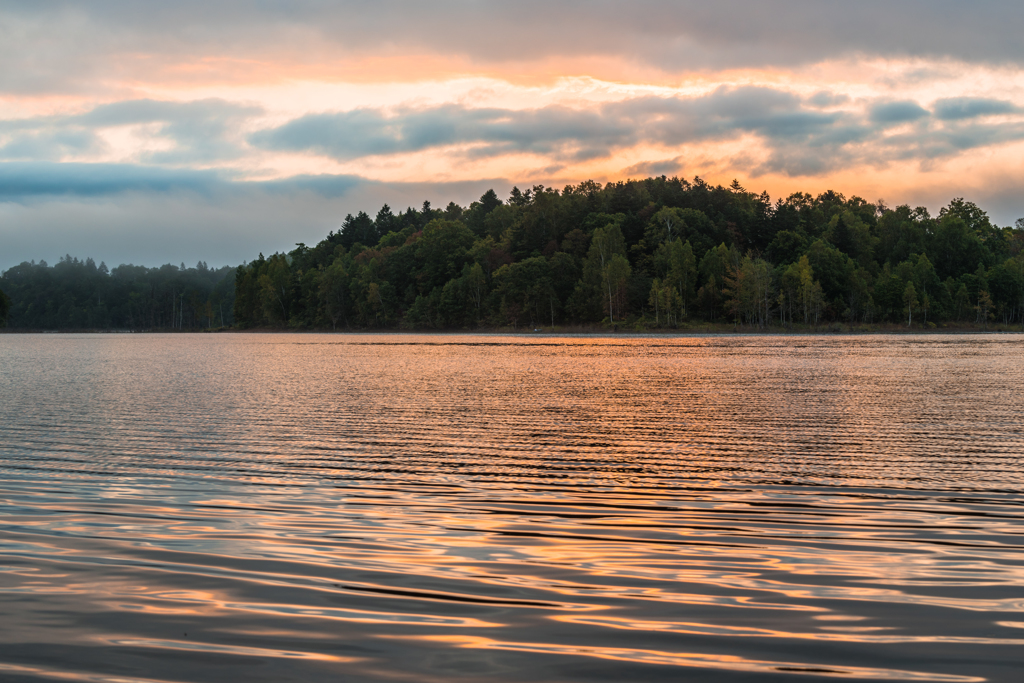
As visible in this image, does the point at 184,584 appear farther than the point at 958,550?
No

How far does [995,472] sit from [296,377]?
149 feet

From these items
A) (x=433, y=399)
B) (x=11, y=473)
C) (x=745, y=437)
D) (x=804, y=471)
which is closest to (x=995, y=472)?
(x=804, y=471)

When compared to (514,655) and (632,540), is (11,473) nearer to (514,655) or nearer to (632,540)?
(632,540)

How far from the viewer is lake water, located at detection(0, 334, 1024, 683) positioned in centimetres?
730

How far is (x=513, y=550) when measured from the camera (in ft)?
37.5

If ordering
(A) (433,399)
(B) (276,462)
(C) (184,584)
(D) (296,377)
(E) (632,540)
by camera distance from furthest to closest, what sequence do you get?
1. (D) (296,377)
2. (A) (433,399)
3. (B) (276,462)
4. (E) (632,540)
5. (C) (184,584)

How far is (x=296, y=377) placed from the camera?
55500 millimetres

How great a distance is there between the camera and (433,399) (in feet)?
128

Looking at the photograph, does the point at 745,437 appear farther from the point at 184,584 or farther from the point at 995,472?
the point at 184,584

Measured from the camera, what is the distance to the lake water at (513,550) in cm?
730

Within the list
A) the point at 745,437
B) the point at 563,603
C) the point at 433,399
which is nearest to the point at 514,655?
the point at 563,603

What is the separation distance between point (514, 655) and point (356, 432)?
2040cm

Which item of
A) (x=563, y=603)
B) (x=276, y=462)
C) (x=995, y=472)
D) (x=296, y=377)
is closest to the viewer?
(x=563, y=603)

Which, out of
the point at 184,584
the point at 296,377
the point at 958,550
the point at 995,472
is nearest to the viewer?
the point at 184,584
